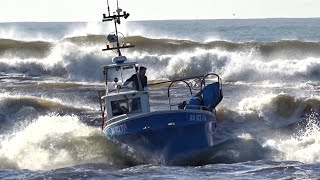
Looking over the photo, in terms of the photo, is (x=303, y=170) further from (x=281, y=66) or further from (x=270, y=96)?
(x=281, y=66)

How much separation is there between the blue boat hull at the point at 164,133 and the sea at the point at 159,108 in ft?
1.00

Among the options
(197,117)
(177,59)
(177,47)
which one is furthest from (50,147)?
(177,47)

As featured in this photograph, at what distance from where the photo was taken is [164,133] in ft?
56.2

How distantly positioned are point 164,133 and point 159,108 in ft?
29.3

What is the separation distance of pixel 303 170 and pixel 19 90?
1999cm

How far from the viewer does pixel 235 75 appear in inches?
1511

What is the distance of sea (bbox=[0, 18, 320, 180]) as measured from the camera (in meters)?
16.7

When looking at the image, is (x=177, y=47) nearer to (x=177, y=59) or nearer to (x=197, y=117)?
(x=177, y=59)

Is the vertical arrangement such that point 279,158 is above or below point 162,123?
below

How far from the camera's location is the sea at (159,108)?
16.7 m

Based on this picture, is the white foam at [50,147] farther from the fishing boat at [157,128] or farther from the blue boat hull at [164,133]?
the blue boat hull at [164,133]

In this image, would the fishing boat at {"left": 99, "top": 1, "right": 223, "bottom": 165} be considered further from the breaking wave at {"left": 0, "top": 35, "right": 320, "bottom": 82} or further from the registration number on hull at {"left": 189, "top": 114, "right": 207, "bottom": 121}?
the breaking wave at {"left": 0, "top": 35, "right": 320, "bottom": 82}

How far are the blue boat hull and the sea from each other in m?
0.31

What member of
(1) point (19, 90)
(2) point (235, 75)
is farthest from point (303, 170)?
(2) point (235, 75)
